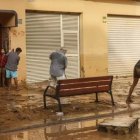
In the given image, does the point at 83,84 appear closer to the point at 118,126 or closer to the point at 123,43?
the point at 118,126

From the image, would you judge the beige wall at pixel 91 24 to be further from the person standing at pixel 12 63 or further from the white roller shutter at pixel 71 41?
the person standing at pixel 12 63

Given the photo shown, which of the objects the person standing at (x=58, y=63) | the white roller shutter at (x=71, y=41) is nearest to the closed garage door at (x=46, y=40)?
the white roller shutter at (x=71, y=41)

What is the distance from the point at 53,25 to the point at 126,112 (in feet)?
33.3

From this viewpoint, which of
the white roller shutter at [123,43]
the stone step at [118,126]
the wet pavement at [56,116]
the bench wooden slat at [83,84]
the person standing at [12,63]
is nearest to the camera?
the stone step at [118,126]

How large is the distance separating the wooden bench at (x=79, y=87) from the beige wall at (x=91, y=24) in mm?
7830

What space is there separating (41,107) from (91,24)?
10803mm

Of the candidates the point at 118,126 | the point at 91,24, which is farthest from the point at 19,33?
the point at 118,126

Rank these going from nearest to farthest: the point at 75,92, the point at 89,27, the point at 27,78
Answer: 1. the point at 75,92
2. the point at 27,78
3. the point at 89,27

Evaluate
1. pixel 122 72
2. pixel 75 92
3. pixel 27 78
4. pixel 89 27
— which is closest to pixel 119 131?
pixel 75 92

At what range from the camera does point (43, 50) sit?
72.8ft

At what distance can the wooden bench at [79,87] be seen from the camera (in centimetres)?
1248

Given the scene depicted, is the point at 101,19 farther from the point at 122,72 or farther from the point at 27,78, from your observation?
the point at 27,78

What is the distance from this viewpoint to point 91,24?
23.6m

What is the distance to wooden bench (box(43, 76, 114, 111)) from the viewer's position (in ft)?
40.9
